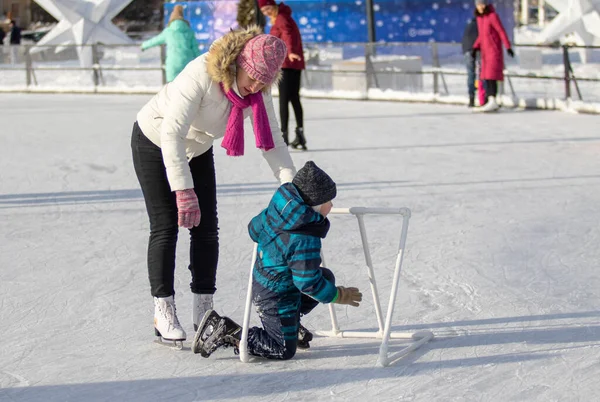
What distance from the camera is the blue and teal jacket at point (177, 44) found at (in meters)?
11.7

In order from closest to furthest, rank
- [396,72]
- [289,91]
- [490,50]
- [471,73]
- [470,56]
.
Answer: [289,91], [490,50], [471,73], [470,56], [396,72]

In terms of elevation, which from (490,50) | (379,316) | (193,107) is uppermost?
(193,107)

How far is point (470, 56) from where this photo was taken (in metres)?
13.2

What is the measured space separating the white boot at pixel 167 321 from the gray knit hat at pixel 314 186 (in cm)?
81

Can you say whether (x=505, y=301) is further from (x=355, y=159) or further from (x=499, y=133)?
(x=499, y=133)

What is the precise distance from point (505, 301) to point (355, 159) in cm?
459

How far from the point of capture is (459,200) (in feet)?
24.0

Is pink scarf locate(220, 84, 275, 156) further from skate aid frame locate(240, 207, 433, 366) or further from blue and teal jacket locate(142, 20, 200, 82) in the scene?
blue and teal jacket locate(142, 20, 200, 82)

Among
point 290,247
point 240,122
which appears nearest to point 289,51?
point 240,122

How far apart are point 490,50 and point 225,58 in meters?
9.17

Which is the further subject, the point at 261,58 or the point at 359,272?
the point at 359,272

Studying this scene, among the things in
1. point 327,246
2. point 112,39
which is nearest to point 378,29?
point 112,39

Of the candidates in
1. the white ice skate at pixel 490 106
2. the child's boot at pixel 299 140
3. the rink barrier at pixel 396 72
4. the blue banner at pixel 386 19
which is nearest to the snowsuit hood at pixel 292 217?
the child's boot at pixel 299 140

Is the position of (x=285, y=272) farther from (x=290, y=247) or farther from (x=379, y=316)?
(x=379, y=316)
